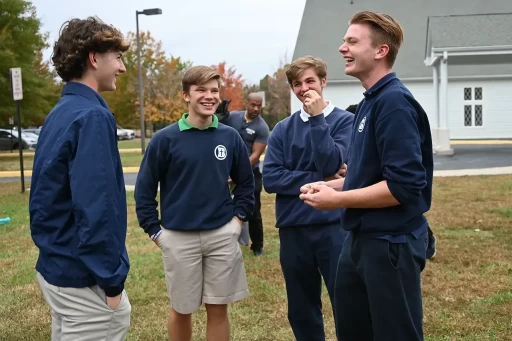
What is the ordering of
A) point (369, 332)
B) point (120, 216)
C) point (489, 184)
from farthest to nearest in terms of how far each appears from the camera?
point (489, 184)
point (369, 332)
point (120, 216)

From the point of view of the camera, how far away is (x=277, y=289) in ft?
19.4

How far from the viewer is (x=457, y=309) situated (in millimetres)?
5223

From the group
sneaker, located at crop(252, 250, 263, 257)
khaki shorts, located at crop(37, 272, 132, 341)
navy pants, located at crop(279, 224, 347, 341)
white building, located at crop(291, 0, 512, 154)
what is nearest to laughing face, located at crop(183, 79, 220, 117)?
navy pants, located at crop(279, 224, 347, 341)

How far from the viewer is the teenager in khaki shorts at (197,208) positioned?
379cm

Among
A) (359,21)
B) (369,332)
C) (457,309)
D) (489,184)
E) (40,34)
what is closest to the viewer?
(359,21)

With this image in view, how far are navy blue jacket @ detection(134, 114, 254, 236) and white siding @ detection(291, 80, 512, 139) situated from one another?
28824 millimetres

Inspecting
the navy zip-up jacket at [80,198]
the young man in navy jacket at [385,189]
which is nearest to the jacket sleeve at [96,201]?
the navy zip-up jacket at [80,198]

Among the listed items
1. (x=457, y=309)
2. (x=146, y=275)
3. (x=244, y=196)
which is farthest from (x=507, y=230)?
(x=244, y=196)

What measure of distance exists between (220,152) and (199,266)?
0.75 metres

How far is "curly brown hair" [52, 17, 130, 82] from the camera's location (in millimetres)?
2582

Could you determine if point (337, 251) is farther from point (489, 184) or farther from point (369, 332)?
point (489, 184)

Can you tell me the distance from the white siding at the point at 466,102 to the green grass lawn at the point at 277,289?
23671 mm

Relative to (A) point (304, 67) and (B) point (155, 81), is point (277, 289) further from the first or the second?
(B) point (155, 81)

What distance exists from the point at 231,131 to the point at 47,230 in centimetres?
169
